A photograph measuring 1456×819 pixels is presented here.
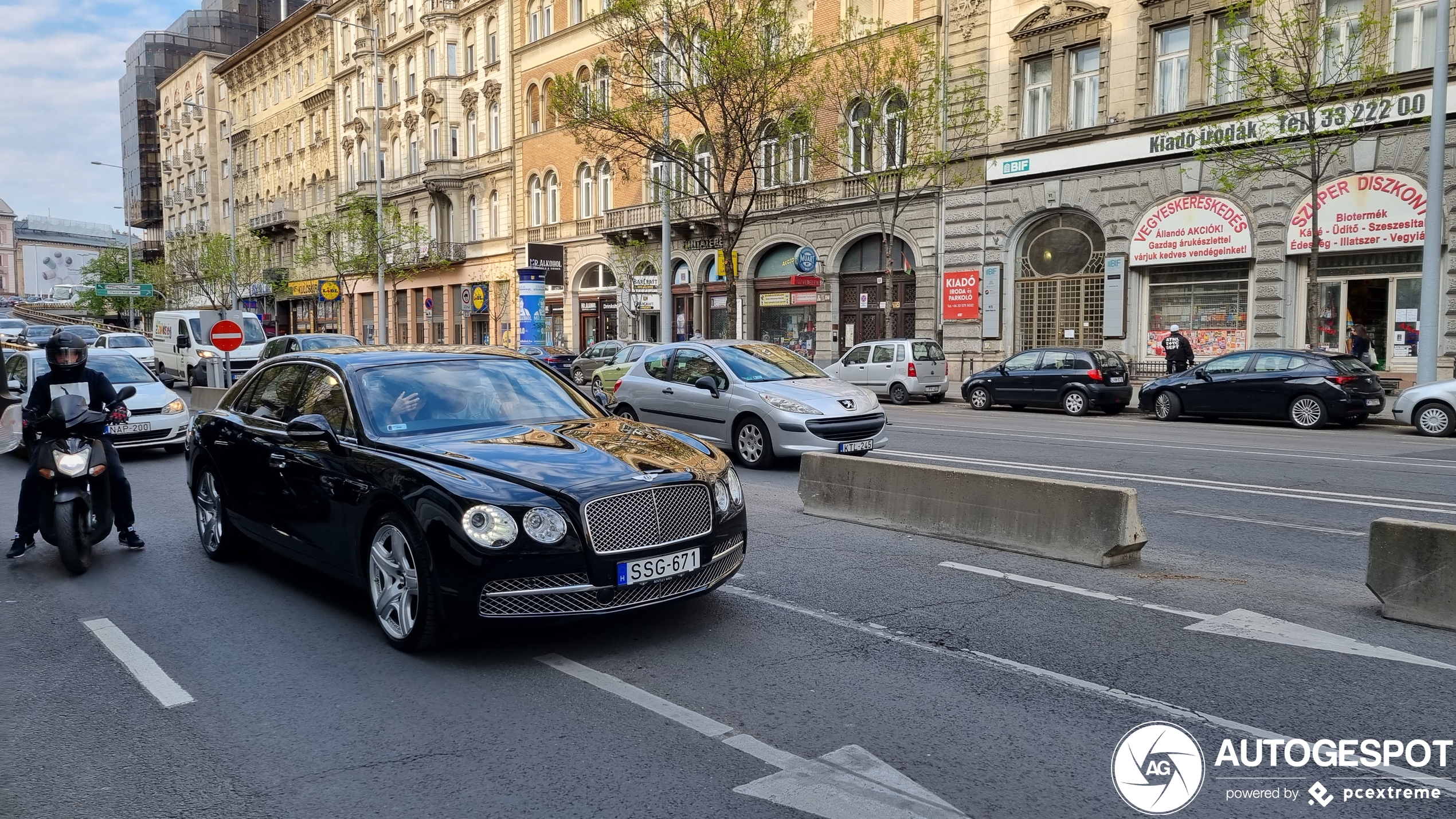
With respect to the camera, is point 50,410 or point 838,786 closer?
point 838,786

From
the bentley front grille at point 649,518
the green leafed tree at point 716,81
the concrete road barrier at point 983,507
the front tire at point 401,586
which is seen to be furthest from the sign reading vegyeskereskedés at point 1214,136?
the front tire at point 401,586

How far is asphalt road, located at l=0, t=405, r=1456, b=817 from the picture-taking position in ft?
12.2

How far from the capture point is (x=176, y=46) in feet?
319

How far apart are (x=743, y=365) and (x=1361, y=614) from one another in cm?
800

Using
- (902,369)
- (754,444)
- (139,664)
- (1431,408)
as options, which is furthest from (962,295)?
(139,664)

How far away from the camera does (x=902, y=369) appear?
83.7 ft

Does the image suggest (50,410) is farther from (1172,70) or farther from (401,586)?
(1172,70)

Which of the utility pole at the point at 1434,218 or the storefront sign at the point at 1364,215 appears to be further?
the storefront sign at the point at 1364,215

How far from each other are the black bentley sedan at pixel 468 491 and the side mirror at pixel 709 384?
217 inches

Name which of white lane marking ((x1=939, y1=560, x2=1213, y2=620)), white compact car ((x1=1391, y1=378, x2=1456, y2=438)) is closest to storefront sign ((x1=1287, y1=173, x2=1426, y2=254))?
white compact car ((x1=1391, y1=378, x2=1456, y2=438))

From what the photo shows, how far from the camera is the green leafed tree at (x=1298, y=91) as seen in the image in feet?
67.9

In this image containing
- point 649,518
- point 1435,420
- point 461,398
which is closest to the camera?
point 649,518

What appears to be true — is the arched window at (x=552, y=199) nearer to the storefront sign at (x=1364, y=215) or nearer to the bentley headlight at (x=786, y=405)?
the storefront sign at (x=1364, y=215)

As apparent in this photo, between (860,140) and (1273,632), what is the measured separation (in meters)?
28.6
